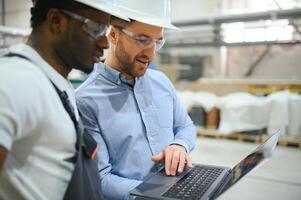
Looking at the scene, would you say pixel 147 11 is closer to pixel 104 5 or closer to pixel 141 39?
pixel 141 39

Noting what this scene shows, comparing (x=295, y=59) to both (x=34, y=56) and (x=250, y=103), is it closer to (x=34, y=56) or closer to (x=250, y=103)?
(x=250, y=103)

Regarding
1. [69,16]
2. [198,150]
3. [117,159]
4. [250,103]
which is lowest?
[198,150]

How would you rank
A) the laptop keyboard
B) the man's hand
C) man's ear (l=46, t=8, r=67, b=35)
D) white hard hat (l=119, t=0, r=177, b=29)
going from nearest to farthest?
man's ear (l=46, t=8, r=67, b=35)
the laptop keyboard
the man's hand
white hard hat (l=119, t=0, r=177, b=29)

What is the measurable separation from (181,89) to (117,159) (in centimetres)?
505

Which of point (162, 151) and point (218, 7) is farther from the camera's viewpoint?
point (218, 7)

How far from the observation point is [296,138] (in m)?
4.83

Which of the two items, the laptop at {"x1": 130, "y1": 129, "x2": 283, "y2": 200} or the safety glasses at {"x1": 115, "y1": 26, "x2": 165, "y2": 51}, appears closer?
the laptop at {"x1": 130, "y1": 129, "x2": 283, "y2": 200}

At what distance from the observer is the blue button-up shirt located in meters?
1.27

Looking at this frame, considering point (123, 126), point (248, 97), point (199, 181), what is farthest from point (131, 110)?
point (248, 97)

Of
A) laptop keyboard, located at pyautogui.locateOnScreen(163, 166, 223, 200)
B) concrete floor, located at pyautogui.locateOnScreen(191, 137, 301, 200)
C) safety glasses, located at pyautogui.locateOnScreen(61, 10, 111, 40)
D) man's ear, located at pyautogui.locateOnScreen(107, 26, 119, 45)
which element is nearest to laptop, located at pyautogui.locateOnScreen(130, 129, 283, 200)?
laptop keyboard, located at pyautogui.locateOnScreen(163, 166, 223, 200)

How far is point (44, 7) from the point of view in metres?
0.84

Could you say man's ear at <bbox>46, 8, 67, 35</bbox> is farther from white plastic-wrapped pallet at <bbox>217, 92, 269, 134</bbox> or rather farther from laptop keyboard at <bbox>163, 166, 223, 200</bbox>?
white plastic-wrapped pallet at <bbox>217, 92, 269, 134</bbox>

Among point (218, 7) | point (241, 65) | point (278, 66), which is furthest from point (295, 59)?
point (218, 7)

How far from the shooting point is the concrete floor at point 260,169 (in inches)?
122
